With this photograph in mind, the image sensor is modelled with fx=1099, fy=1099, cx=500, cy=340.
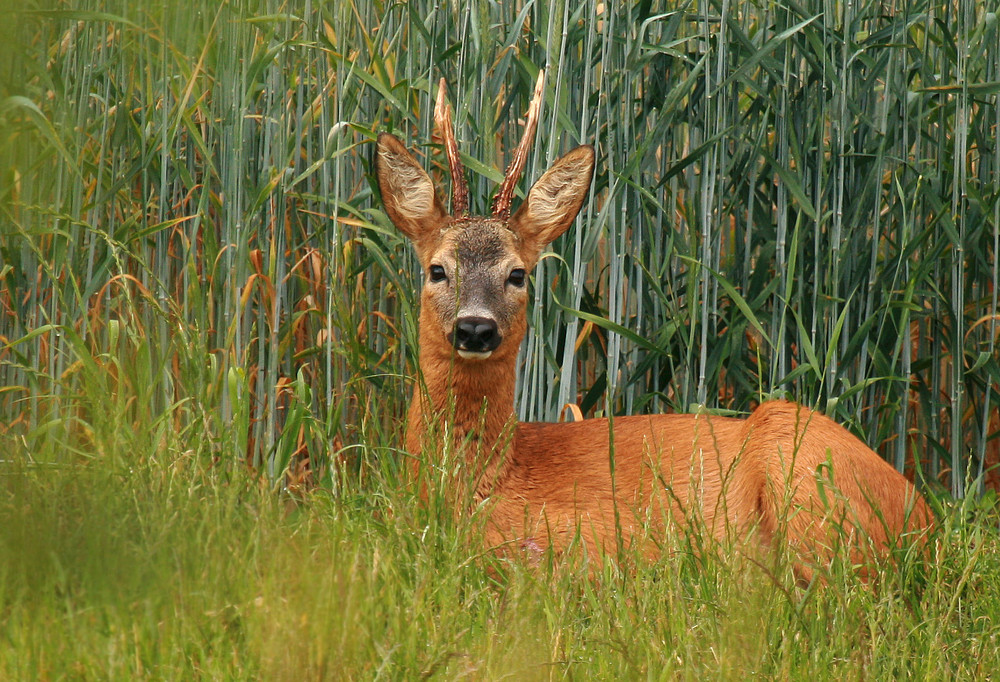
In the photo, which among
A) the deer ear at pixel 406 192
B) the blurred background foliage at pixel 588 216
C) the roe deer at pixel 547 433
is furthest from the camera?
the blurred background foliage at pixel 588 216

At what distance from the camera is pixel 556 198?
3449mm

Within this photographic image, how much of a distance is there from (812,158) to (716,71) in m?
0.47

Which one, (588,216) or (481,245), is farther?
(588,216)

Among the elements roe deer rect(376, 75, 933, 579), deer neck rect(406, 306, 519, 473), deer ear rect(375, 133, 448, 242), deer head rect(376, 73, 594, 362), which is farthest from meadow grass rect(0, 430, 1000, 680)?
deer ear rect(375, 133, 448, 242)

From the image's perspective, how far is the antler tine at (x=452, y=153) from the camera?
3.27 m

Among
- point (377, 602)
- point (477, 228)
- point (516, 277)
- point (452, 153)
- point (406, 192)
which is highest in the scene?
point (452, 153)

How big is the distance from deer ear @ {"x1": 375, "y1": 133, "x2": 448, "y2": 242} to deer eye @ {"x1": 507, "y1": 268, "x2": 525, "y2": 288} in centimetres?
31

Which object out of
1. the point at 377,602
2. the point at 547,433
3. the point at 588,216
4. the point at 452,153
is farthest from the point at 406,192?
the point at 377,602

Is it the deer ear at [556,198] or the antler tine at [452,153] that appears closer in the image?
the antler tine at [452,153]

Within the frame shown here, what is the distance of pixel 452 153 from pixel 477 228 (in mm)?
263

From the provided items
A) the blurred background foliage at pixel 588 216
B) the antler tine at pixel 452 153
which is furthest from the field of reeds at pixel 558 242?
the antler tine at pixel 452 153

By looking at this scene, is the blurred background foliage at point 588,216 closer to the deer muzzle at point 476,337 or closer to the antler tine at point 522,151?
Answer: the antler tine at point 522,151

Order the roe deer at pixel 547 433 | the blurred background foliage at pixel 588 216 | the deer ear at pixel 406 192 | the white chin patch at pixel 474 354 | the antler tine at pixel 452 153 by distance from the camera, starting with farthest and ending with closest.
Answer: the blurred background foliage at pixel 588 216, the deer ear at pixel 406 192, the antler tine at pixel 452 153, the white chin patch at pixel 474 354, the roe deer at pixel 547 433

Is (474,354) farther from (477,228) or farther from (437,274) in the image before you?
(477,228)
